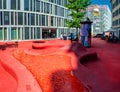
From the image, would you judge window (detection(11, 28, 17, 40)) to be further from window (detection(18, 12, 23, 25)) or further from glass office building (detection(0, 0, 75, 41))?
window (detection(18, 12, 23, 25))

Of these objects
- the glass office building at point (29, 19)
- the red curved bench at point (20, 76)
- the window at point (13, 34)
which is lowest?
the red curved bench at point (20, 76)

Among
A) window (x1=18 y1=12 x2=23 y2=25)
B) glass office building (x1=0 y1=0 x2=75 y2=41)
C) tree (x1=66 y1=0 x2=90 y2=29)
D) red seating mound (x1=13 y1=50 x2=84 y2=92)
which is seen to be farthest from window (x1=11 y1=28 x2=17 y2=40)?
red seating mound (x1=13 y1=50 x2=84 y2=92)

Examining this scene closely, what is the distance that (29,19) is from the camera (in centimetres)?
5350

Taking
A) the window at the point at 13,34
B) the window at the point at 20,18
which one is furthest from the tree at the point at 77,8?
the window at the point at 13,34

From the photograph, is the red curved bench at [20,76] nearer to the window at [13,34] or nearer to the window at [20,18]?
the window at [13,34]

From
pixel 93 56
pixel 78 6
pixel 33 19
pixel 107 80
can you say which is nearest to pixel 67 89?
pixel 107 80

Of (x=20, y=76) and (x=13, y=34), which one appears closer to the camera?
(x=20, y=76)

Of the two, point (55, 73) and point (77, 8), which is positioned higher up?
point (77, 8)

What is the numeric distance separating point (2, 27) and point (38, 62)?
35.3 metres

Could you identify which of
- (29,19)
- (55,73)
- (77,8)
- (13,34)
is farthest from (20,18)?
(55,73)

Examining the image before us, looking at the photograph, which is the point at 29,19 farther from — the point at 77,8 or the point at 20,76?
the point at 20,76

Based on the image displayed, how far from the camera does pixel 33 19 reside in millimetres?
55000

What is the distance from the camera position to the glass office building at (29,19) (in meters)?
49.0

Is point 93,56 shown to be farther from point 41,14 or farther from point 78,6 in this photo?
point 41,14
